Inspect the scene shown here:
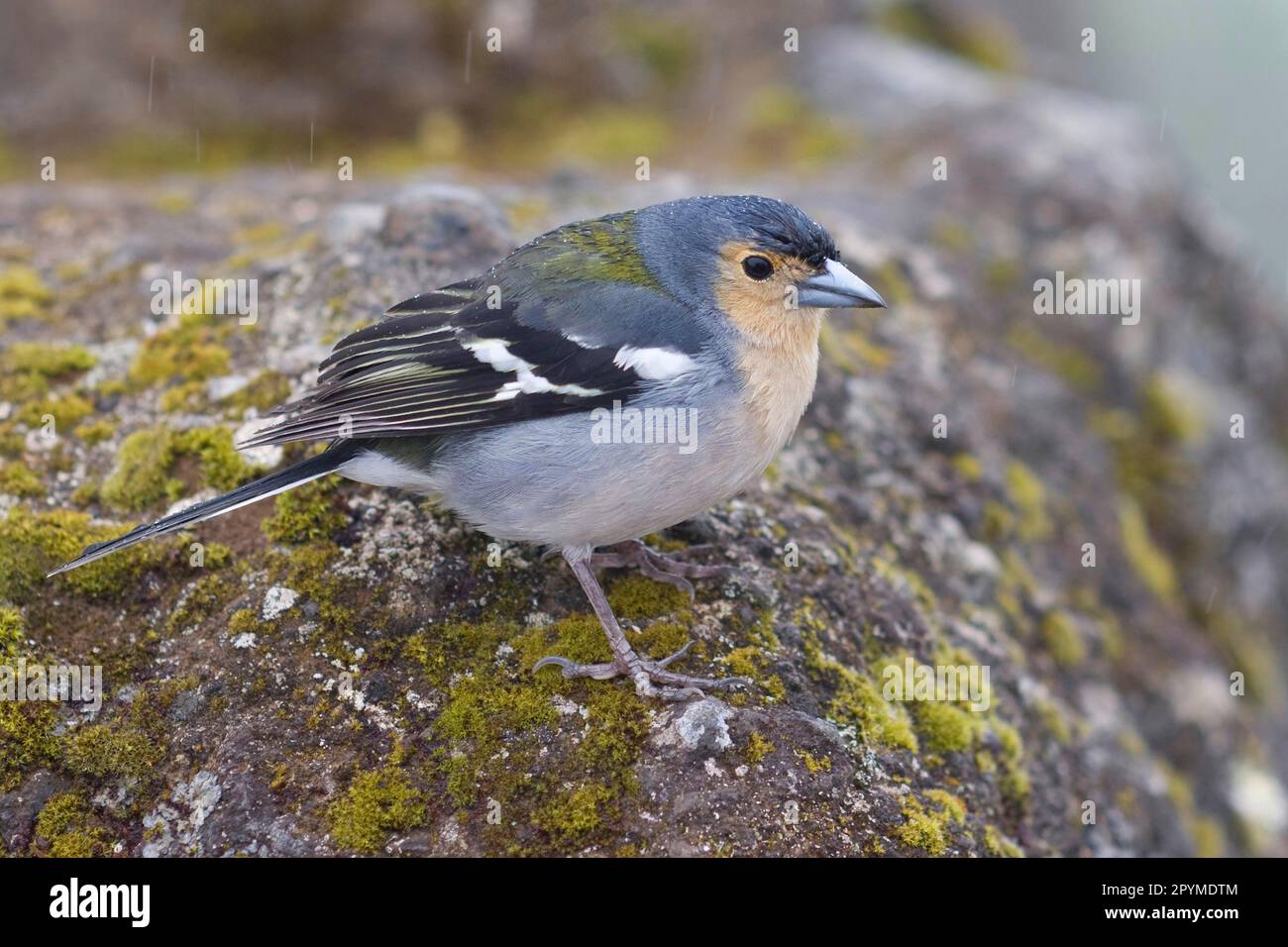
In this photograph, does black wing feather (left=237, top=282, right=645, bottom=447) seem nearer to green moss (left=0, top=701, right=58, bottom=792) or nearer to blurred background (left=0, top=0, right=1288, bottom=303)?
green moss (left=0, top=701, right=58, bottom=792)

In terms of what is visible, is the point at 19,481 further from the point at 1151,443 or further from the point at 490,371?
the point at 1151,443

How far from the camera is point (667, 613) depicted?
5332 millimetres

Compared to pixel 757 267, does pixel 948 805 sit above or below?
below

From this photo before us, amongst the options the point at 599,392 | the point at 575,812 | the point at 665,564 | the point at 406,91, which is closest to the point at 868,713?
the point at 665,564

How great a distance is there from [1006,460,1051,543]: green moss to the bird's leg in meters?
3.61

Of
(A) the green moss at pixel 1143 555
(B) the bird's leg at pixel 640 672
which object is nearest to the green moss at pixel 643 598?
(B) the bird's leg at pixel 640 672

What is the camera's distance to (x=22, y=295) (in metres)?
7.38

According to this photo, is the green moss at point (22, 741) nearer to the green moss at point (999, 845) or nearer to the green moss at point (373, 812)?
the green moss at point (373, 812)

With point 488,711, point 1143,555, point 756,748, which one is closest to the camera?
point 756,748

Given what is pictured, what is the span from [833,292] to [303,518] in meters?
2.87

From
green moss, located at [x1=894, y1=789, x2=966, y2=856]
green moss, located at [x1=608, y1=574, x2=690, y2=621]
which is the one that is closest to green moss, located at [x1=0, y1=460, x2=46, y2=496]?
green moss, located at [x1=608, y1=574, x2=690, y2=621]

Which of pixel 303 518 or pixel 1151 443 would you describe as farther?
pixel 1151 443

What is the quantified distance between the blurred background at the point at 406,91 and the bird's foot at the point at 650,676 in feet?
24.8

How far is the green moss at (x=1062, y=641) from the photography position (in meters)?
7.09
